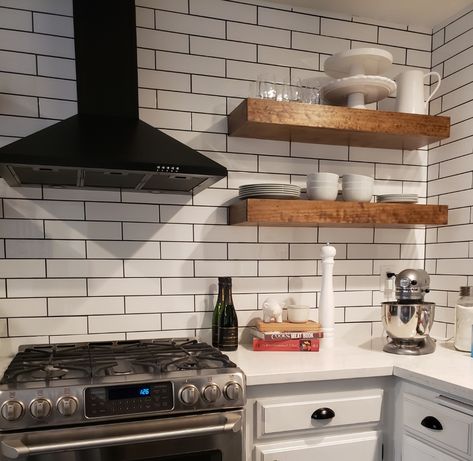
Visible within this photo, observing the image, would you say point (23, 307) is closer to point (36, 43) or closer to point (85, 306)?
point (85, 306)

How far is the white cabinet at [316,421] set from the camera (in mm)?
1492

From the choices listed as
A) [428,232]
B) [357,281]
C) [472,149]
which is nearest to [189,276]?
[357,281]

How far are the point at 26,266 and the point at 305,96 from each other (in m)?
1.39

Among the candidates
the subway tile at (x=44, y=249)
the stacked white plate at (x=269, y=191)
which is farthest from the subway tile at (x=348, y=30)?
the subway tile at (x=44, y=249)

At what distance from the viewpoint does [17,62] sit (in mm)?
1763

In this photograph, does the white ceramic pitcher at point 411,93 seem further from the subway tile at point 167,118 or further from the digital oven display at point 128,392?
the digital oven display at point 128,392

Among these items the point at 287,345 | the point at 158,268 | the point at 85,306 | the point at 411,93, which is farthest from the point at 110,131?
the point at 411,93

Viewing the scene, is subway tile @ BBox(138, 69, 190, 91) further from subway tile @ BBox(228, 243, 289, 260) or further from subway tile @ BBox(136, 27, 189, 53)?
subway tile @ BBox(228, 243, 289, 260)

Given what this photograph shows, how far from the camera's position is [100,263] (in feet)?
6.12

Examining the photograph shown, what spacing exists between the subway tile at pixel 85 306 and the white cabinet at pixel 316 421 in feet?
2.41

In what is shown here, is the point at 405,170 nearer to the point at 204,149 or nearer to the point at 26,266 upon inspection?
the point at 204,149

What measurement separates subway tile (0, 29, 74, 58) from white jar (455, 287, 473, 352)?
1.94 meters

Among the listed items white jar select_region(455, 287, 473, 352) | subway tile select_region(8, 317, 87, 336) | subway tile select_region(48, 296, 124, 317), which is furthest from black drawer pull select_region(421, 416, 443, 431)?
subway tile select_region(8, 317, 87, 336)

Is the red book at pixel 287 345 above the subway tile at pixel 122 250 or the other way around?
the other way around
